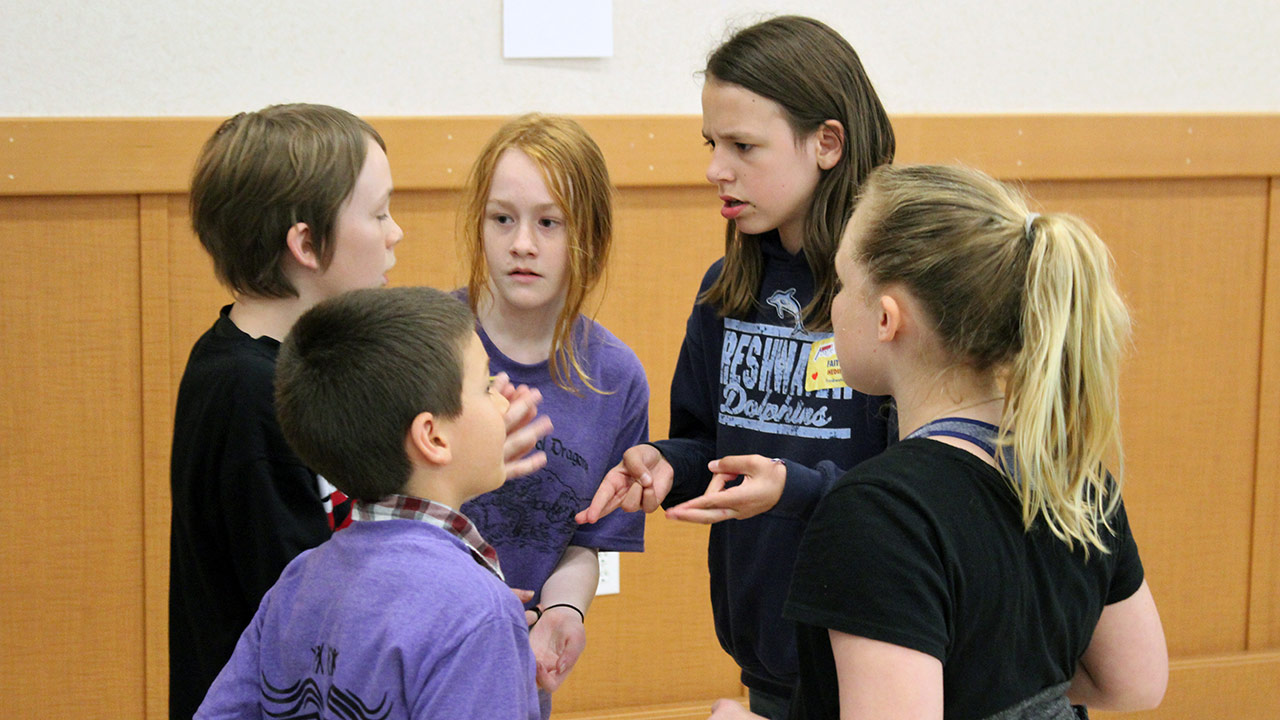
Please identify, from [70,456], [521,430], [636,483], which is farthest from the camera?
[70,456]

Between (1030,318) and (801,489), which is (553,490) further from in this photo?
(1030,318)

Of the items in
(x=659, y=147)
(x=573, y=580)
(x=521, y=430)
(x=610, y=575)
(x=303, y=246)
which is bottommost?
(x=610, y=575)

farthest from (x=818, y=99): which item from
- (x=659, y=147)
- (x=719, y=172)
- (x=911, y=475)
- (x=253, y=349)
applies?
(x=659, y=147)

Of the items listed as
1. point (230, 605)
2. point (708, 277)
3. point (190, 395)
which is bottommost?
point (230, 605)

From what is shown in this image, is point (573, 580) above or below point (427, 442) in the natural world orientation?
below

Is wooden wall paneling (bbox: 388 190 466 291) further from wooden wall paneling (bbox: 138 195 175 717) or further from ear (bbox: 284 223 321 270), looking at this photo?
ear (bbox: 284 223 321 270)

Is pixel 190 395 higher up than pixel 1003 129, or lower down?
lower down

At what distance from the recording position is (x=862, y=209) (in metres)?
1.16

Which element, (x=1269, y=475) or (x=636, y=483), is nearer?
(x=636, y=483)

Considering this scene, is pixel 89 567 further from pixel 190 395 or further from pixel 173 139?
pixel 190 395

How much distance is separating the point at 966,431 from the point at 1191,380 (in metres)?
2.13

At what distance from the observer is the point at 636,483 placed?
1.51 m

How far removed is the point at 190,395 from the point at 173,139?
1.21 meters

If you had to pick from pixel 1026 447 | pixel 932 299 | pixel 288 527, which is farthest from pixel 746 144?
pixel 288 527
